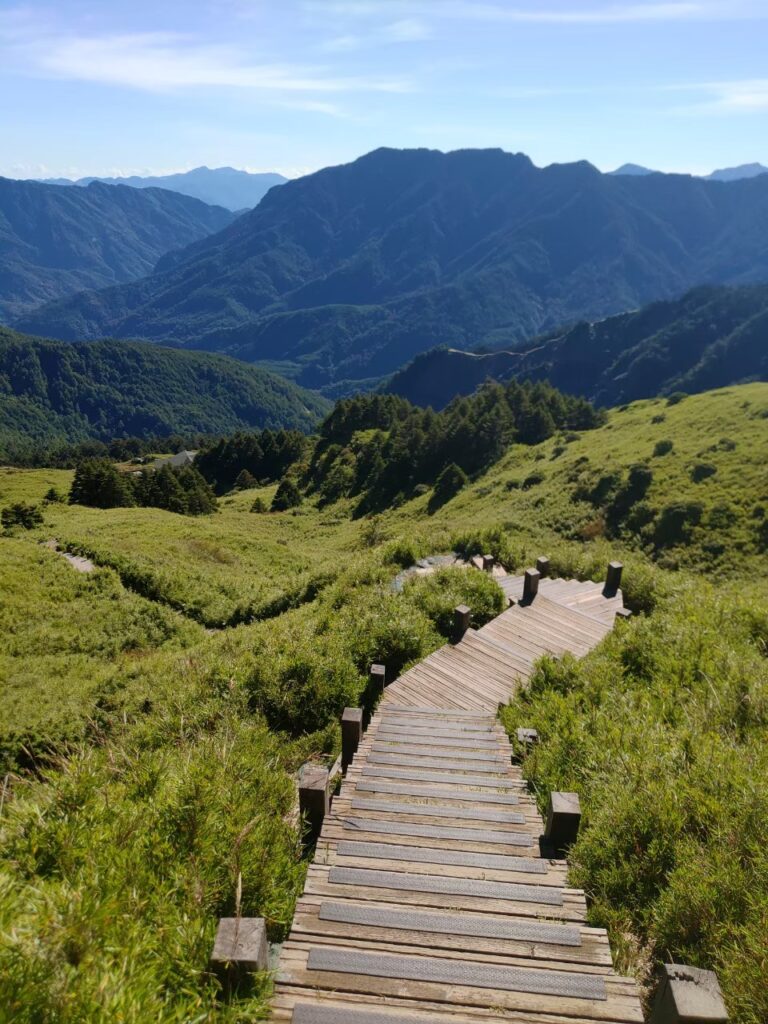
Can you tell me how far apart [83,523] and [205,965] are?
139 feet

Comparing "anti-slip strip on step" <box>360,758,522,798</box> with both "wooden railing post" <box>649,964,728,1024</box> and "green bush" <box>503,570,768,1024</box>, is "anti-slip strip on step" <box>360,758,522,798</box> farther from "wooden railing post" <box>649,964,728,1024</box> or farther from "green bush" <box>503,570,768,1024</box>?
"wooden railing post" <box>649,964,728,1024</box>

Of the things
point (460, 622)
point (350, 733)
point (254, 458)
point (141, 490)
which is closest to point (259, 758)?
point (350, 733)

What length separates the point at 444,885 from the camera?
5.38 metres

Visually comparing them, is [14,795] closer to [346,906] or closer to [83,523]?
[346,906]

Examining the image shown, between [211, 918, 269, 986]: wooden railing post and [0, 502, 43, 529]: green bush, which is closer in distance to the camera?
[211, 918, 269, 986]: wooden railing post

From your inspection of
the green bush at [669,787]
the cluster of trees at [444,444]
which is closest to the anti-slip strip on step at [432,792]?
the green bush at [669,787]

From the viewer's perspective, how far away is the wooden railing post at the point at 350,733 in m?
8.15

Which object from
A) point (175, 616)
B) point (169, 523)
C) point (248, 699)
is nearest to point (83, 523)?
point (169, 523)

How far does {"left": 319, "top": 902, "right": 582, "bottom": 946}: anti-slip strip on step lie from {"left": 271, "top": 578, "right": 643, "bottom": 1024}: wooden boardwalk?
10mm

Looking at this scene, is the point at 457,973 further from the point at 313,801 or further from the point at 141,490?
the point at 141,490

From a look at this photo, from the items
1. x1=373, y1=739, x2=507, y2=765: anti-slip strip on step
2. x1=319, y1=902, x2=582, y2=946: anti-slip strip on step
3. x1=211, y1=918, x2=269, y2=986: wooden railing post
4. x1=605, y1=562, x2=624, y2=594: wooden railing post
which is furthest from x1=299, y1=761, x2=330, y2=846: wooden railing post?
x1=605, y1=562, x2=624, y2=594: wooden railing post

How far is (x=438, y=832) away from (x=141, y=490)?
6911cm

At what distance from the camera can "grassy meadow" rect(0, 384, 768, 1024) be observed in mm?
3900

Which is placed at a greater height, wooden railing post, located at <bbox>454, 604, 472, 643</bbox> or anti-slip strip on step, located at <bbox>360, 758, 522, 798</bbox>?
anti-slip strip on step, located at <bbox>360, 758, 522, 798</bbox>
